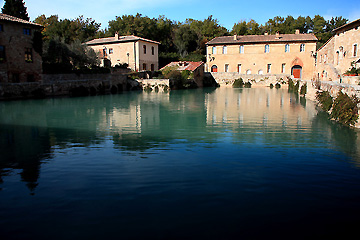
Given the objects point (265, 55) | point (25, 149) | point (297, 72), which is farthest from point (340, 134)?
point (297, 72)

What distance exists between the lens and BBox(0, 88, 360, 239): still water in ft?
16.1

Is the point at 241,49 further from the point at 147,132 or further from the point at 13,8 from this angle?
the point at 147,132

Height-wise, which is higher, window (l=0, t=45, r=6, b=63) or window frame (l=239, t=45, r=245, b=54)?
window frame (l=239, t=45, r=245, b=54)

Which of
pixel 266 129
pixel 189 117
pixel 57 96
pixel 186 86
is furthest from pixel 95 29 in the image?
pixel 266 129

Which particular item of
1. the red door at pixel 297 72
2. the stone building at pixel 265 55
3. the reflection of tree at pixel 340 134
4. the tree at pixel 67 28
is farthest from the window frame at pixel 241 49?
the reflection of tree at pixel 340 134

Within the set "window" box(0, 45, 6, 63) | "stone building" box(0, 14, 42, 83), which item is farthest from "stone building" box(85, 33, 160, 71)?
"window" box(0, 45, 6, 63)

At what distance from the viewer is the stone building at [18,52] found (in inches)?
1091

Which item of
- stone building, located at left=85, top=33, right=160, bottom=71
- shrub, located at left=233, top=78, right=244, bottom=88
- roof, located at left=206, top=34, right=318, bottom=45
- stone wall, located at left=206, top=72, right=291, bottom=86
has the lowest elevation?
shrub, located at left=233, top=78, right=244, bottom=88

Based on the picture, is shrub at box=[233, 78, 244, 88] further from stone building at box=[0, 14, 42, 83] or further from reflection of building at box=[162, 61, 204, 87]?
stone building at box=[0, 14, 42, 83]

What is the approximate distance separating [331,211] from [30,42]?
32.1 m

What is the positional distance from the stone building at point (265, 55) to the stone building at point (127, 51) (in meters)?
10.8

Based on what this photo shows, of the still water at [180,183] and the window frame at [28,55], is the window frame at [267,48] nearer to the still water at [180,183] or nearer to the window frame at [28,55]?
the window frame at [28,55]

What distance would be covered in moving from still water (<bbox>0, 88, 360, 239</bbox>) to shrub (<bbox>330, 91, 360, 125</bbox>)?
3.95ft

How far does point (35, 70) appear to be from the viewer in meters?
30.4
